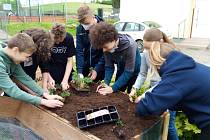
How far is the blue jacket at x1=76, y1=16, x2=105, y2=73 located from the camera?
3.45 metres

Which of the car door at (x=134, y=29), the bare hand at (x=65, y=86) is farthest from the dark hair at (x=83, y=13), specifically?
the car door at (x=134, y=29)

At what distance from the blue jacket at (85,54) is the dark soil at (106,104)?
0.57 meters

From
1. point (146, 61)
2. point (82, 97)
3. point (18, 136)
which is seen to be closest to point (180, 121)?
point (146, 61)

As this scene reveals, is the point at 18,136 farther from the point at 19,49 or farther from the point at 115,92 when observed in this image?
the point at 115,92

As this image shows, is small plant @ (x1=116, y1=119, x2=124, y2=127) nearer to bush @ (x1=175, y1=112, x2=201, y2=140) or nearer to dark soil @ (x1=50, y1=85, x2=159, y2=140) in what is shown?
dark soil @ (x1=50, y1=85, x2=159, y2=140)

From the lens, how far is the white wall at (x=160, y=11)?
57.0 feet

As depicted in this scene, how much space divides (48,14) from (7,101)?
A: 2713 centimetres

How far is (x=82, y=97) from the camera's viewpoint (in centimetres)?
279

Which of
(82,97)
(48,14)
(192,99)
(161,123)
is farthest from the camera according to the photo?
(48,14)

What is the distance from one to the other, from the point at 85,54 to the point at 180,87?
1949 millimetres

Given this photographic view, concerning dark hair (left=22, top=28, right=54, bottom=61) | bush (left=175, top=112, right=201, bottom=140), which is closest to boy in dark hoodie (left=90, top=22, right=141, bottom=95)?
dark hair (left=22, top=28, right=54, bottom=61)

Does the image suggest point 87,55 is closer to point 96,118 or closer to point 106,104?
point 106,104

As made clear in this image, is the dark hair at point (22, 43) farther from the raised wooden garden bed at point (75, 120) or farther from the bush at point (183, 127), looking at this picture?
the bush at point (183, 127)

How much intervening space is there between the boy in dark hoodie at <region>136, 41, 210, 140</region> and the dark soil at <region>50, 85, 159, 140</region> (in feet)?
0.78
